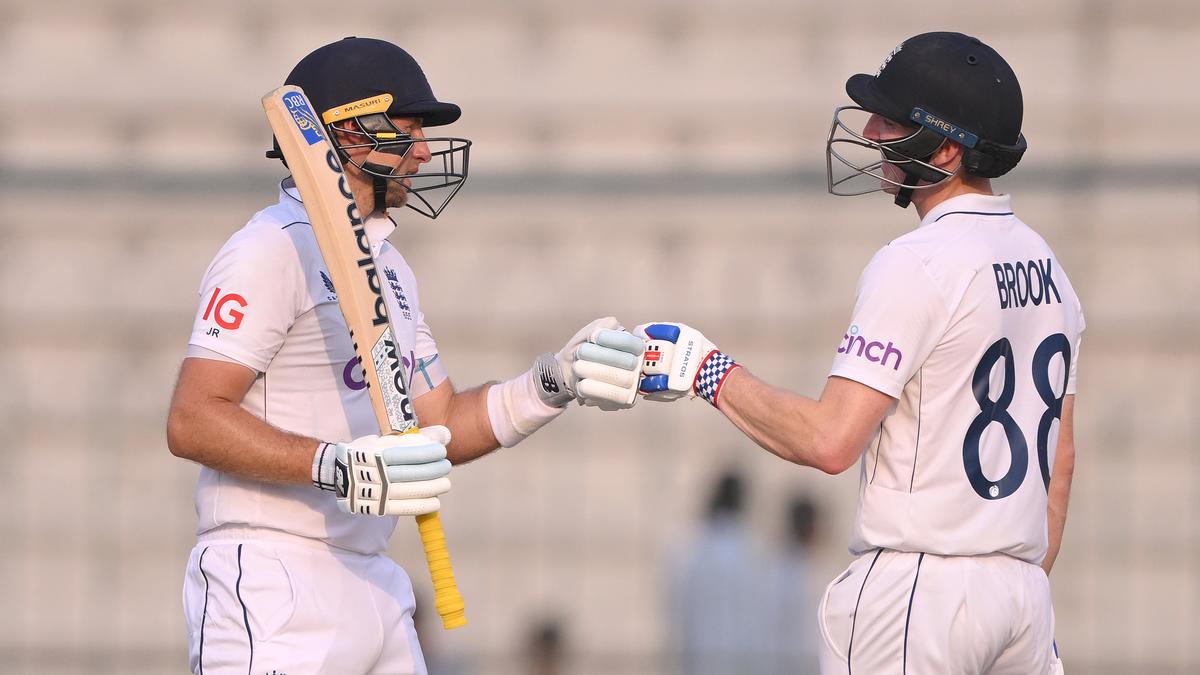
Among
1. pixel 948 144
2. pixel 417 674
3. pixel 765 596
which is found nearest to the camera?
pixel 948 144

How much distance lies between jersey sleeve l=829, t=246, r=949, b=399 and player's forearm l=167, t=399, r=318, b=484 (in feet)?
3.98

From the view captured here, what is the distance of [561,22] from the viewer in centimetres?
820

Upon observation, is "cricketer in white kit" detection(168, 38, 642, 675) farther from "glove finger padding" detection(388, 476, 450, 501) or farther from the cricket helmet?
the cricket helmet

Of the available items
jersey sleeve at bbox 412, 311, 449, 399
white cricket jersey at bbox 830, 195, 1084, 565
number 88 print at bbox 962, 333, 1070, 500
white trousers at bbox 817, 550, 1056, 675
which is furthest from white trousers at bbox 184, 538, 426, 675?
number 88 print at bbox 962, 333, 1070, 500

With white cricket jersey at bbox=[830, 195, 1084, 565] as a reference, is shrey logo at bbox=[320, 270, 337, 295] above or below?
above

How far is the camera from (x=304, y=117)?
3881mm

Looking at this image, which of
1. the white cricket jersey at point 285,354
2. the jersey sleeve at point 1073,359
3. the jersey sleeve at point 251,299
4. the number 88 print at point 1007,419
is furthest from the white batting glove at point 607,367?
the jersey sleeve at point 1073,359

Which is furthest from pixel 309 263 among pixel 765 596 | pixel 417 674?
pixel 765 596

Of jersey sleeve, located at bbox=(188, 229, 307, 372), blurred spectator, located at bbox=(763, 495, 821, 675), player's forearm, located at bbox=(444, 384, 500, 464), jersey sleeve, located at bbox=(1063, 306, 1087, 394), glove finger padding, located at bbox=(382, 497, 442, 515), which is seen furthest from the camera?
blurred spectator, located at bbox=(763, 495, 821, 675)

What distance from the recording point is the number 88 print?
3768 mm

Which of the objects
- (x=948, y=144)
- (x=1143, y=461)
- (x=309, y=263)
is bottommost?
(x=1143, y=461)

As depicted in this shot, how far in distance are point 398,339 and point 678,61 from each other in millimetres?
4209

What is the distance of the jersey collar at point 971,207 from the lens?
3.94 m

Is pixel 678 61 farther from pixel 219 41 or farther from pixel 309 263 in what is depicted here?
pixel 309 263
